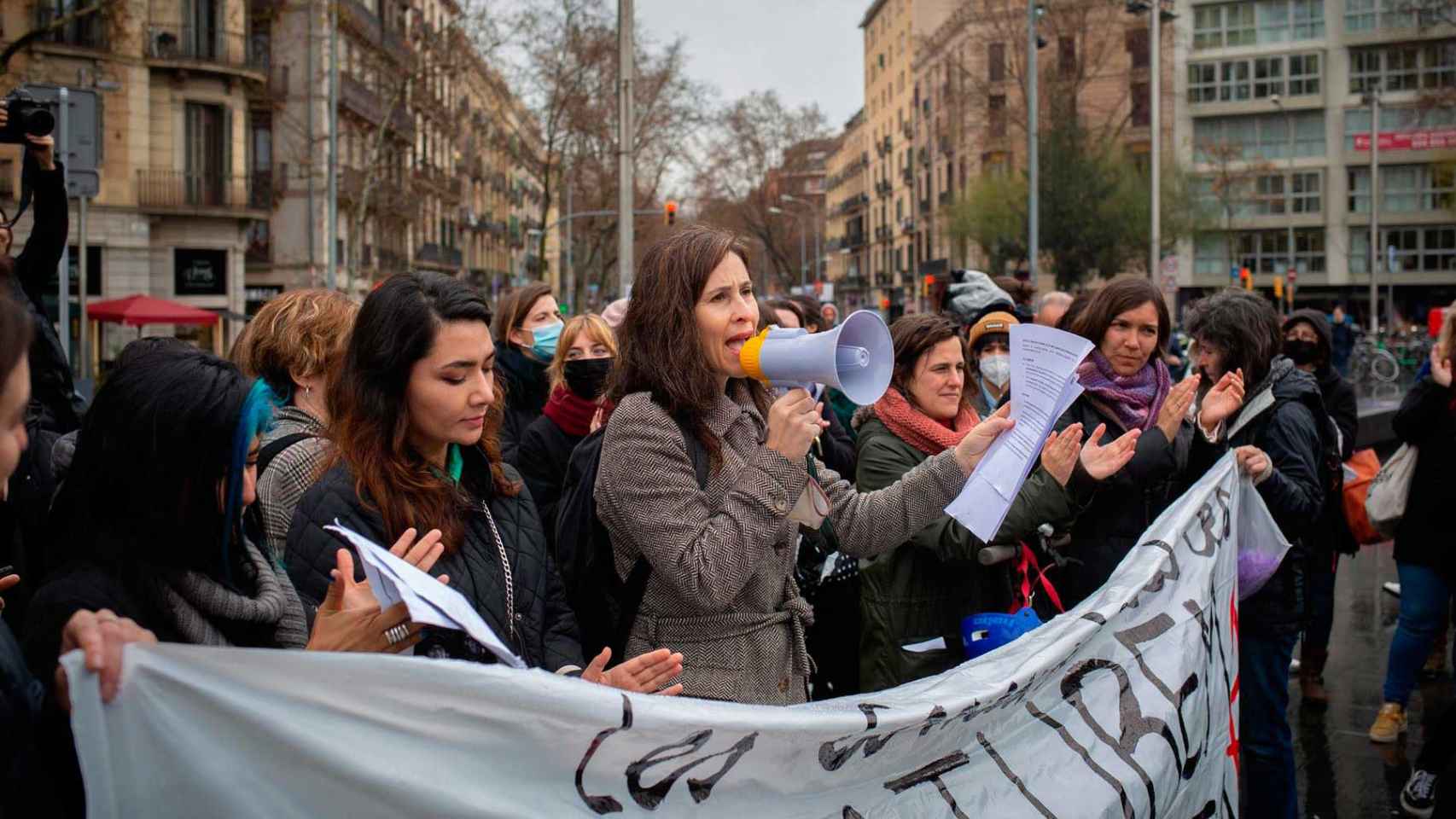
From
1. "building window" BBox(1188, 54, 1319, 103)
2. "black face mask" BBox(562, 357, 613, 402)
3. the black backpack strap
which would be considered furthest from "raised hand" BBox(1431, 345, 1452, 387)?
"building window" BBox(1188, 54, 1319, 103)

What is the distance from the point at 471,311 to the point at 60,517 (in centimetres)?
95

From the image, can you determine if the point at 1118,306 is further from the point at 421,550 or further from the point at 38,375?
the point at 38,375

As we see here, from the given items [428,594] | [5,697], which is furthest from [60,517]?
[428,594]

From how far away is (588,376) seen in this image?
4902mm

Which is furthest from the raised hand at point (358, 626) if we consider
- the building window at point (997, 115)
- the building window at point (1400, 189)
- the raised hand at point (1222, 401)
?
the building window at point (1400, 189)

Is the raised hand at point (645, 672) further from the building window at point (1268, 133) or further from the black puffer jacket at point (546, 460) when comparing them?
the building window at point (1268, 133)

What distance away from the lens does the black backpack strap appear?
3.49 meters

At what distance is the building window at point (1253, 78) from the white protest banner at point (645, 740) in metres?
60.6

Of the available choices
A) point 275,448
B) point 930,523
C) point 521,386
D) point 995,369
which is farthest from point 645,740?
point 995,369

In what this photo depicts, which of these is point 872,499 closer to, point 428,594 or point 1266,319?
point 428,594

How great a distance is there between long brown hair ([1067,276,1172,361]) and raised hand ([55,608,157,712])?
3288 mm

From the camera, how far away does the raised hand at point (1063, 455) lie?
3732 millimetres

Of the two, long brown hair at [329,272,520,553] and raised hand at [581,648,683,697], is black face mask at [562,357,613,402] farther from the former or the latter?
raised hand at [581,648,683,697]

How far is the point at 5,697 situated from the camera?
1.83 m
